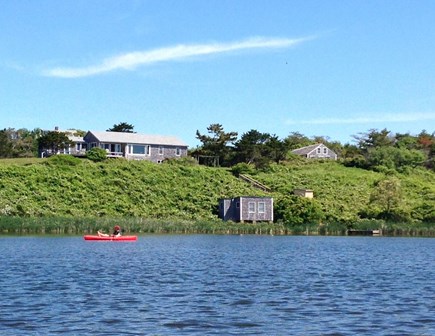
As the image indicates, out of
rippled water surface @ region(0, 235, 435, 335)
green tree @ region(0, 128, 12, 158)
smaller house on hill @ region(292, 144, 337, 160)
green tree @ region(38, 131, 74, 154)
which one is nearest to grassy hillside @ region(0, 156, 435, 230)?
green tree @ region(38, 131, 74, 154)

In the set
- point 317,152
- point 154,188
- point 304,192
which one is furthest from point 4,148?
point 317,152

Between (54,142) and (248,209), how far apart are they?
38.4m

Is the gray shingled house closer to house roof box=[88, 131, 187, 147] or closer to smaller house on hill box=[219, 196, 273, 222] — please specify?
house roof box=[88, 131, 187, 147]

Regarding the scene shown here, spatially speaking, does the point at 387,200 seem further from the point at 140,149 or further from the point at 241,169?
the point at 140,149

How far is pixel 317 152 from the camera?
466 feet

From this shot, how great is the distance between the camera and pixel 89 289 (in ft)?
101

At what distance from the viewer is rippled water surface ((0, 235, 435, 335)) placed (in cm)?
2281

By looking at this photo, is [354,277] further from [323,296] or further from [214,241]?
[214,241]

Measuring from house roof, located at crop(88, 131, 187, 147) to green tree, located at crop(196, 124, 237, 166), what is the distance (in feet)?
12.4

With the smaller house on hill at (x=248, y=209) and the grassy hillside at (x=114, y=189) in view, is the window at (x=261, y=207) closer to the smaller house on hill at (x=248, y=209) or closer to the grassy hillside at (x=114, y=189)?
the smaller house on hill at (x=248, y=209)

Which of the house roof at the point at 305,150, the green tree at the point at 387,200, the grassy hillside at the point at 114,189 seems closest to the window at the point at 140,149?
the grassy hillside at the point at 114,189

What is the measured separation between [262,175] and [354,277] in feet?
268

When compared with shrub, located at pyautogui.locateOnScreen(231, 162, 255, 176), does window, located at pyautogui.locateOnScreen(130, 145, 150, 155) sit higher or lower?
higher

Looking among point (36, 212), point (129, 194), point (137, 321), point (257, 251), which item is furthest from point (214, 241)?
point (137, 321)
